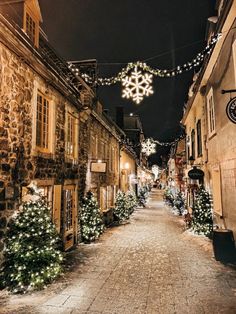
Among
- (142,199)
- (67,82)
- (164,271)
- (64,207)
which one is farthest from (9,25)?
(142,199)

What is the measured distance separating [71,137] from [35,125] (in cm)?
316

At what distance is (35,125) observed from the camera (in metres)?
7.11

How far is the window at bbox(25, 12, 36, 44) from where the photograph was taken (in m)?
7.21

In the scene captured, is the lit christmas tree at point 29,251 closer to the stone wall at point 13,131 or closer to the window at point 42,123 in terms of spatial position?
the stone wall at point 13,131

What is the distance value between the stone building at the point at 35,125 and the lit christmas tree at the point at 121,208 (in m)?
5.98

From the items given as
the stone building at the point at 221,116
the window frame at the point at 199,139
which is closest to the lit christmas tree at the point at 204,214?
the stone building at the point at 221,116

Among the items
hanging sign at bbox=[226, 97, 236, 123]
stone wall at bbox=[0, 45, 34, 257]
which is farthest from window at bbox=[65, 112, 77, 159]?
hanging sign at bbox=[226, 97, 236, 123]

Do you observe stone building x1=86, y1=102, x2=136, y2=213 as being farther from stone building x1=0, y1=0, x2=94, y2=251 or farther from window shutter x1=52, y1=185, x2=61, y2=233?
window shutter x1=52, y1=185, x2=61, y2=233

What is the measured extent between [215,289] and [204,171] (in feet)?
25.5

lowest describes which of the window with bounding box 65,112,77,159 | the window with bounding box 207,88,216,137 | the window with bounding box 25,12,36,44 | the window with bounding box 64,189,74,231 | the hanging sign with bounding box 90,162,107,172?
the window with bounding box 64,189,74,231

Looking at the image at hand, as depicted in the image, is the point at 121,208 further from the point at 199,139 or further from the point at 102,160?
the point at 199,139

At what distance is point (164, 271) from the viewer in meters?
7.03

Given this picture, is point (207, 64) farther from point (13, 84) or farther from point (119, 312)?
point (119, 312)

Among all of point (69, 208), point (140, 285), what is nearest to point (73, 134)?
point (69, 208)
